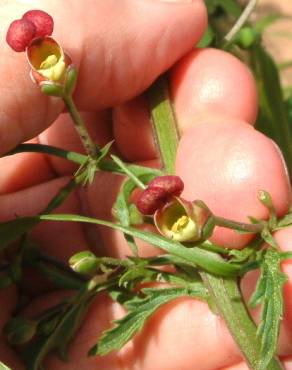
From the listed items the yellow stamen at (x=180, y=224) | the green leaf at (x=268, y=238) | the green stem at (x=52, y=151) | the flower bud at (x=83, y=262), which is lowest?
the green leaf at (x=268, y=238)

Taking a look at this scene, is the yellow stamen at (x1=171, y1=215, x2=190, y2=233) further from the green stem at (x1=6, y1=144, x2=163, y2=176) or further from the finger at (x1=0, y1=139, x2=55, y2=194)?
the finger at (x1=0, y1=139, x2=55, y2=194)

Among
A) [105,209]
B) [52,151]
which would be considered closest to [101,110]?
[105,209]

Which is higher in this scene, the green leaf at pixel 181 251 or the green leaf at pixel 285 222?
the green leaf at pixel 181 251

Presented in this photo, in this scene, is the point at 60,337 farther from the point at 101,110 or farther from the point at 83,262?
the point at 101,110

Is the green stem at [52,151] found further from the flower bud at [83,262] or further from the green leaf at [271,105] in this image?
the green leaf at [271,105]

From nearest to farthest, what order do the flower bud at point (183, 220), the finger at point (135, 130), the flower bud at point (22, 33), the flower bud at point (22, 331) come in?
the flower bud at point (183, 220) → the flower bud at point (22, 33) → the flower bud at point (22, 331) → the finger at point (135, 130)

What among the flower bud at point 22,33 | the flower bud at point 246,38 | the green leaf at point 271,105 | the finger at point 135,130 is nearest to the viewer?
the flower bud at point 22,33

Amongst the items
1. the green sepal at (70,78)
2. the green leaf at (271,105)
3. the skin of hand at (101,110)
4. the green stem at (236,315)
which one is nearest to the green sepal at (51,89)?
the green sepal at (70,78)
